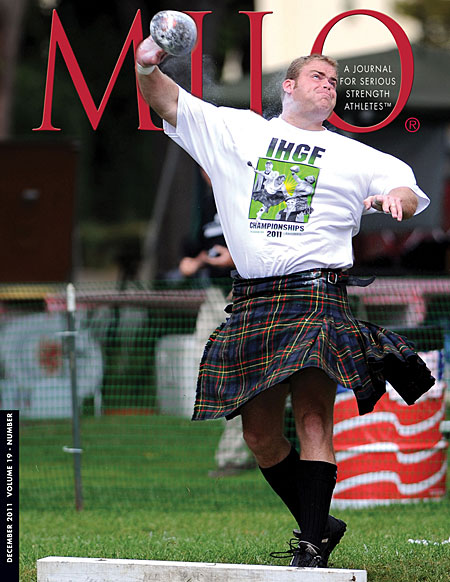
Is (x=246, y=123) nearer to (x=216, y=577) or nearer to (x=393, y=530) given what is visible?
(x=216, y=577)

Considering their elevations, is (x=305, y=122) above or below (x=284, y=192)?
above

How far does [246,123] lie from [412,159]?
9.09 feet

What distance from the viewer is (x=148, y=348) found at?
22.9 ft

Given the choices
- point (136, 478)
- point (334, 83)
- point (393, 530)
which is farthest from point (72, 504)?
point (334, 83)

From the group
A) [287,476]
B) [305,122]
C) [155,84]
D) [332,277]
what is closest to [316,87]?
[305,122]

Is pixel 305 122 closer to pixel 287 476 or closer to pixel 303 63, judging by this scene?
pixel 303 63

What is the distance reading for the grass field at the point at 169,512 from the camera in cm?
410

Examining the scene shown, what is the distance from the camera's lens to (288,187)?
11.8 feet

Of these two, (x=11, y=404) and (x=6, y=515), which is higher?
(x=6, y=515)

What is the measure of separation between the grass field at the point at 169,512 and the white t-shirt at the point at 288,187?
1120 millimetres

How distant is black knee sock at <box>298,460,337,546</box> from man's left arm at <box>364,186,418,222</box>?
0.83 metres

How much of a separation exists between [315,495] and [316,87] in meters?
1.35

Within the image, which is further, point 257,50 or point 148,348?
point 148,348

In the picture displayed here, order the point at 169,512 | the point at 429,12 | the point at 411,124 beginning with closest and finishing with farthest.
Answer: the point at 411,124, the point at 169,512, the point at 429,12
